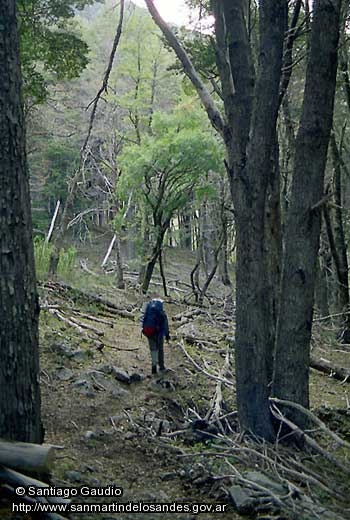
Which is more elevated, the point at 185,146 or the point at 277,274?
the point at 185,146

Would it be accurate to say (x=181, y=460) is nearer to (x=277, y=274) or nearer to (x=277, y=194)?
(x=277, y=274)

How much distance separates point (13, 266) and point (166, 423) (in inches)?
142

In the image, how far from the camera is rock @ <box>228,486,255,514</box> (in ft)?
15.0

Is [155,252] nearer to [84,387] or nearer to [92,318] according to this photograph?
[92,318]

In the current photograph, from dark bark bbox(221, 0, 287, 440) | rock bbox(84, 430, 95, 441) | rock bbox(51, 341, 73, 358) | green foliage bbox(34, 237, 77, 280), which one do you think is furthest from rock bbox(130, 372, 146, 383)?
green foliage bbox(34, 237, 77, 280)

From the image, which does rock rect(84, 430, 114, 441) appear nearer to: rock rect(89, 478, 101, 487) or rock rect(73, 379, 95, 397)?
rock rect(73, 379, 95, 397)

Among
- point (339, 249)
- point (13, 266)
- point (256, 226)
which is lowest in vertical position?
point (339, 249)

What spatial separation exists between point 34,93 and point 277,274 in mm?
5368

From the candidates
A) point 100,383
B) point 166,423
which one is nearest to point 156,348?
point 100,383

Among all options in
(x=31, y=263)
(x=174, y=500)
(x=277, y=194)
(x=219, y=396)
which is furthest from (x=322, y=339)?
(x=31, y=263)

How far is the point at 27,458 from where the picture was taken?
13.1ft

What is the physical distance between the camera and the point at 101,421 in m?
7.14

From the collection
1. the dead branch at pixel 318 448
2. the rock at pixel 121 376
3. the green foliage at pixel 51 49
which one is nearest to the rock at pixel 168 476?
the dead branch at pixel 318 448

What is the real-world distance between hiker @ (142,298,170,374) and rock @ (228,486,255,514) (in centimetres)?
491
